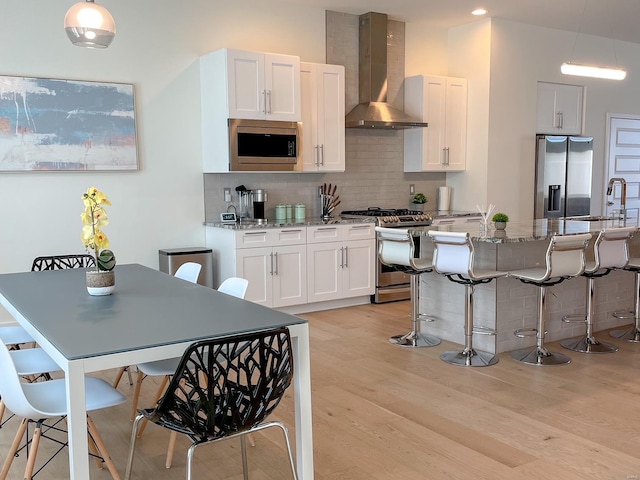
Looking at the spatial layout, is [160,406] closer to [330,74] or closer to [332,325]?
[332,325]

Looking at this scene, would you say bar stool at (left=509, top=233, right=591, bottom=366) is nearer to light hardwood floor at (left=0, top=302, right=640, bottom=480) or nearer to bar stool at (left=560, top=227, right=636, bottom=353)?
light hardwood floor at (left=0, top=302, right=640, bottom=480)

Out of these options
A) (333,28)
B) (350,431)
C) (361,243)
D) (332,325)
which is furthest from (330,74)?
(350,431)

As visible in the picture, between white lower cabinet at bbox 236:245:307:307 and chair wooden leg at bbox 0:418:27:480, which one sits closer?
chair wooden leg at bbox 0:418:27:480

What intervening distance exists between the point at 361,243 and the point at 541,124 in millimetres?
3079

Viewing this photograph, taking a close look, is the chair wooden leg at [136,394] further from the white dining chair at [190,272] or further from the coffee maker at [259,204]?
the coffee maker at [259,204]

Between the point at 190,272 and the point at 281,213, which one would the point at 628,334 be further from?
the point at 190,272

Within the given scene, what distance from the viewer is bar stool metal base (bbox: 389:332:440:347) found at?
16.2 ft

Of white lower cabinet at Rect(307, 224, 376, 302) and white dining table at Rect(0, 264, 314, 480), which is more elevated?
white dining table at Rect(0, 264, 314, 480)

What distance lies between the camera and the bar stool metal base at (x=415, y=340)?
16.2 ft

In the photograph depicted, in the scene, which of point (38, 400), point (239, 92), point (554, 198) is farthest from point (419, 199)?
point (38, 400)

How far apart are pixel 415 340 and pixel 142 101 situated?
3.23 metres

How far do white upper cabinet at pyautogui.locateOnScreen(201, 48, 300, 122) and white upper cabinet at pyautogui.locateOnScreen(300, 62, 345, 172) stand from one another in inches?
8.5

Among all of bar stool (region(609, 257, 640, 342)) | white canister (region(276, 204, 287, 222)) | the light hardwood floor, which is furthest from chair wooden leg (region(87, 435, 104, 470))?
bar stool (region(609, 257, 640, 342))

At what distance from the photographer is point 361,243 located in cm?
634
